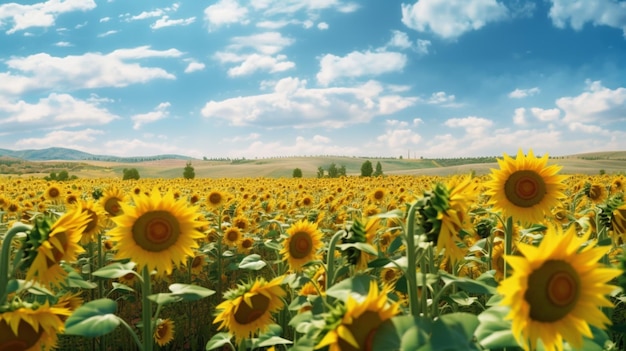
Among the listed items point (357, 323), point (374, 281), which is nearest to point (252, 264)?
point (374, 281)

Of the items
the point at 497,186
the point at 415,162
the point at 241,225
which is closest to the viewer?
the point at 497,186

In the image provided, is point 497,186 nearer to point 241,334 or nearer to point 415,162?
point 241,334

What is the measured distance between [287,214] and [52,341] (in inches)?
304

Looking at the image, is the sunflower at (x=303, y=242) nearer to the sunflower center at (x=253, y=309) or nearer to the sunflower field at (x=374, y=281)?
the sunflower field at (x=374, y=281)

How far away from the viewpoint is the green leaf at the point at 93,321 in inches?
80.7

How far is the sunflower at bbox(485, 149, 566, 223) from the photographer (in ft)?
11.0

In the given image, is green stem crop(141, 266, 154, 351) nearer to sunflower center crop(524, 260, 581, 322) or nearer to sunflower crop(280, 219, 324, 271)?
sunflower crop(280, 219, 324, 271)

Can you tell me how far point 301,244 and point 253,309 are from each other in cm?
136

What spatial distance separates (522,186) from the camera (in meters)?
3.37

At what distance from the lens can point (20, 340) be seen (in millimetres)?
2340

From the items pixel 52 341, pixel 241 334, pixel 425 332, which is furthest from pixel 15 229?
pixel 425 332

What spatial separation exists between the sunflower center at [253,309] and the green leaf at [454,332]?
4.77 ft

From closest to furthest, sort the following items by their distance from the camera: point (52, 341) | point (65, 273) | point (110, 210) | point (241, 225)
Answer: point (52, 341)
point (65, 273)
point (110, 210)
point (241, 225)

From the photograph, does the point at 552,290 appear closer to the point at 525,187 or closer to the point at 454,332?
the point at 454,332
